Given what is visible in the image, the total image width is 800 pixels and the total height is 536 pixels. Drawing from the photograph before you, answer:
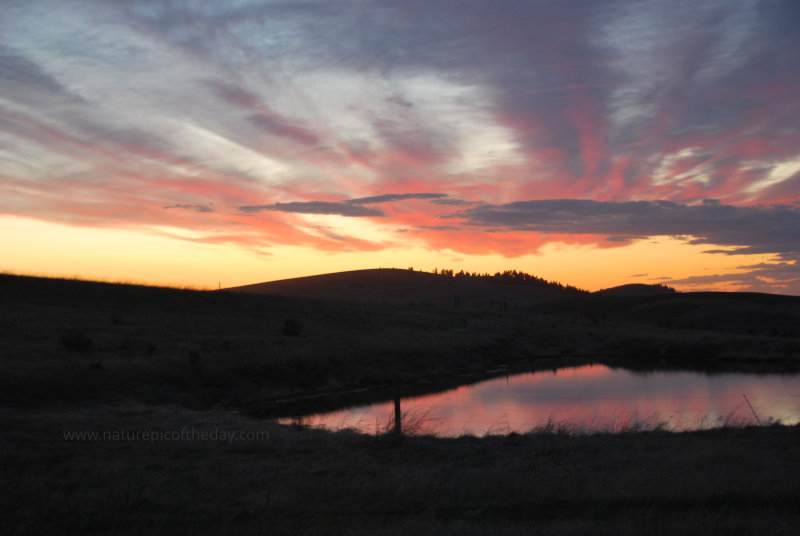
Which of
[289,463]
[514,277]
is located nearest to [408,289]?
[514,277]

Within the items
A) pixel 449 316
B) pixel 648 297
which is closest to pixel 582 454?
pixel 449 316

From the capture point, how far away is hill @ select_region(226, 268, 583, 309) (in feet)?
344

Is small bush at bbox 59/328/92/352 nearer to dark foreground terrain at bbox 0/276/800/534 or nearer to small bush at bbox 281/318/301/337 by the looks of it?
dark foreground terrain at bbox 0/276/800/534

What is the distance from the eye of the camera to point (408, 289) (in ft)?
384

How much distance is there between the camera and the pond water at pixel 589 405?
18.4 metres

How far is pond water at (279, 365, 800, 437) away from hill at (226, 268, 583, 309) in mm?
65042

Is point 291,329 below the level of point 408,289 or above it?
below

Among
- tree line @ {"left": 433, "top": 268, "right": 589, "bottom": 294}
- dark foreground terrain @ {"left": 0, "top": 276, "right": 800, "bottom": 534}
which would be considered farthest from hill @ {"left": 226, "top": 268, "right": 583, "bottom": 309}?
dark foreground terrain @ {"left": 0, "top": 276, "right": 800, "bottom": 534}

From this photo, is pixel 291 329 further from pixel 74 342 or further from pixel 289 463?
pixel 289 463

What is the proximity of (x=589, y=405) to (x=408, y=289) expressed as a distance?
93907 mm

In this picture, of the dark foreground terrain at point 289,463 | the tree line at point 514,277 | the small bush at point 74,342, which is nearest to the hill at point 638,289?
the tree line at point 514,277

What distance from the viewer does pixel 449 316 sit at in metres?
54.6

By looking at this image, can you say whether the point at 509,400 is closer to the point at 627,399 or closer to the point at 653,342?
the point at 627,399

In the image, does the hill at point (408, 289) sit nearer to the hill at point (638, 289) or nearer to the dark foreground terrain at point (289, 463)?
the hill at point (638, 289)
